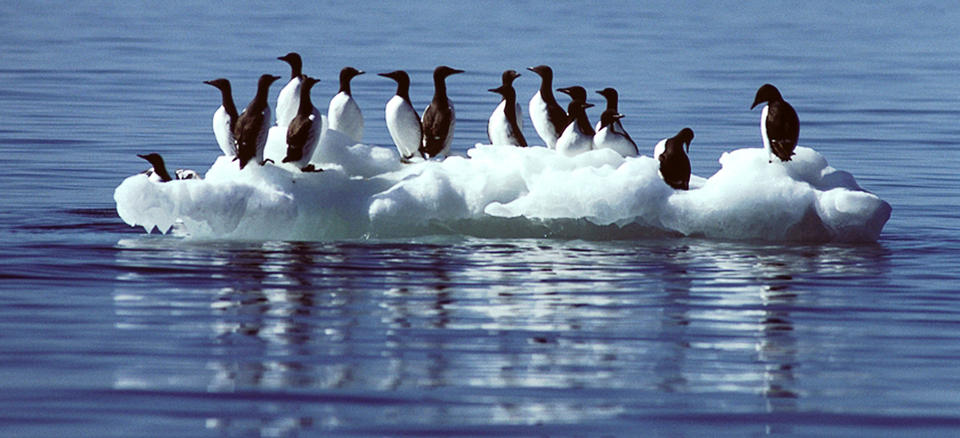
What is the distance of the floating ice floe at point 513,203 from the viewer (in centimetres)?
1393

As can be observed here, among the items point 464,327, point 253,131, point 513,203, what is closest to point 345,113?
point 253,131

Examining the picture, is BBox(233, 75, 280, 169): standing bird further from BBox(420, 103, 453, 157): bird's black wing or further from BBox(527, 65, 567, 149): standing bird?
BBox(527, 65, 567, 149): standing bird

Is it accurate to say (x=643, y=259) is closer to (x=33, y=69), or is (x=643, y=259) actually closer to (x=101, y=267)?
(x=101, y=267)

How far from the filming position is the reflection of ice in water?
8805mm

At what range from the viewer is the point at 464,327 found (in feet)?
34.9

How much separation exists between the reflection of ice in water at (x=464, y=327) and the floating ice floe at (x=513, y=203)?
269 millimetres

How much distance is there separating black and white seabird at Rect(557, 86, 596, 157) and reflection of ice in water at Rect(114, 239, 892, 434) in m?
1.03

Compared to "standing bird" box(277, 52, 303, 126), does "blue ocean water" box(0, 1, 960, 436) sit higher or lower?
lower

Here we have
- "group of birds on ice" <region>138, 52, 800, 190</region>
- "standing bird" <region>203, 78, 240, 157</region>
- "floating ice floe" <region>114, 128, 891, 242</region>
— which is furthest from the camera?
"standing bird" <region>203, 78, 240, 157</region>

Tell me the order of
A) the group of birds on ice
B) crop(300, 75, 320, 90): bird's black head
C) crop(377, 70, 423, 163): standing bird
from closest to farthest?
1. the group of birds on ice
2. crop(300, 75, 320, 90): bird's black head
3. crop(377, 70, 423, 163): standing bird

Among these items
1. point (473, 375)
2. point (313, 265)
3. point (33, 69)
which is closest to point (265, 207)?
point (313, 265)

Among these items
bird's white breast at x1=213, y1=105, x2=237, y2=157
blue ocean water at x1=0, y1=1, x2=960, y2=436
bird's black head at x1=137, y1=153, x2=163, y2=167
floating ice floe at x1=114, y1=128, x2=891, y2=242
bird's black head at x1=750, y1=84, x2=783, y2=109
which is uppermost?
bird's black head at x1=750, y1=84, x2=783, y2=109

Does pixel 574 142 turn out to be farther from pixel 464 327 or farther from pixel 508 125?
pixel 464 327

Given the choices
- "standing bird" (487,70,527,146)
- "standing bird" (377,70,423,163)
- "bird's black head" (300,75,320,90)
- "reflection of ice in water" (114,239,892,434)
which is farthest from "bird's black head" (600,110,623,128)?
"bird's black head" (300,75,320,90)
